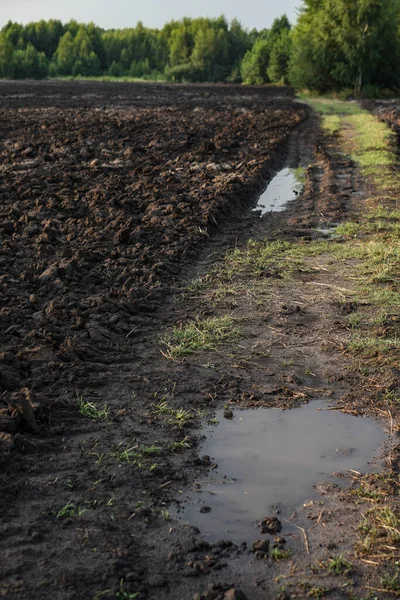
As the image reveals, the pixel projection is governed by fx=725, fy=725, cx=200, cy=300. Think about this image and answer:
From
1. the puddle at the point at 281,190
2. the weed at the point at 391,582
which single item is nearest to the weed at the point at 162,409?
the weed at the point at 391,582

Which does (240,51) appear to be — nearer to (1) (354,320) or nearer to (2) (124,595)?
(1) (354,320)

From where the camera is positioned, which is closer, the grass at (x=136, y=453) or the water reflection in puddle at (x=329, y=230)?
the grass at (x=136, y=453)

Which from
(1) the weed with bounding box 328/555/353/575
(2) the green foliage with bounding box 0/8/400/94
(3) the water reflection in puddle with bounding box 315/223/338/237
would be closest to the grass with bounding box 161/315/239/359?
(1) the weed with bounding box 328/555/353/575

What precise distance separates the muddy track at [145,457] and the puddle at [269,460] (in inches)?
4.7

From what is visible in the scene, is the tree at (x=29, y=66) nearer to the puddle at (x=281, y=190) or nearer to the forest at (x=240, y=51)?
the forest at (x=240, y=51)

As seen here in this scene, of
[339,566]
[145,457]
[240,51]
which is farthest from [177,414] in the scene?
[240,51]

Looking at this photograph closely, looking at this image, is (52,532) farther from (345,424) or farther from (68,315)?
(68,315)

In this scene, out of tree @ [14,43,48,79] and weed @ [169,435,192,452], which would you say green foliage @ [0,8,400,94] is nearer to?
tree @ [14,43,48,79]

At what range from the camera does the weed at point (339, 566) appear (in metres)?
3.56

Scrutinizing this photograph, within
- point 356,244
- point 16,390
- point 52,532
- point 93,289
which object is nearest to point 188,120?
point 356,244

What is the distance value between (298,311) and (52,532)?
155 inches

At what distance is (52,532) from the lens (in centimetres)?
377

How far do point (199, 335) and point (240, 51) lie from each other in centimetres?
8434

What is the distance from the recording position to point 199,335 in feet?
21.2
